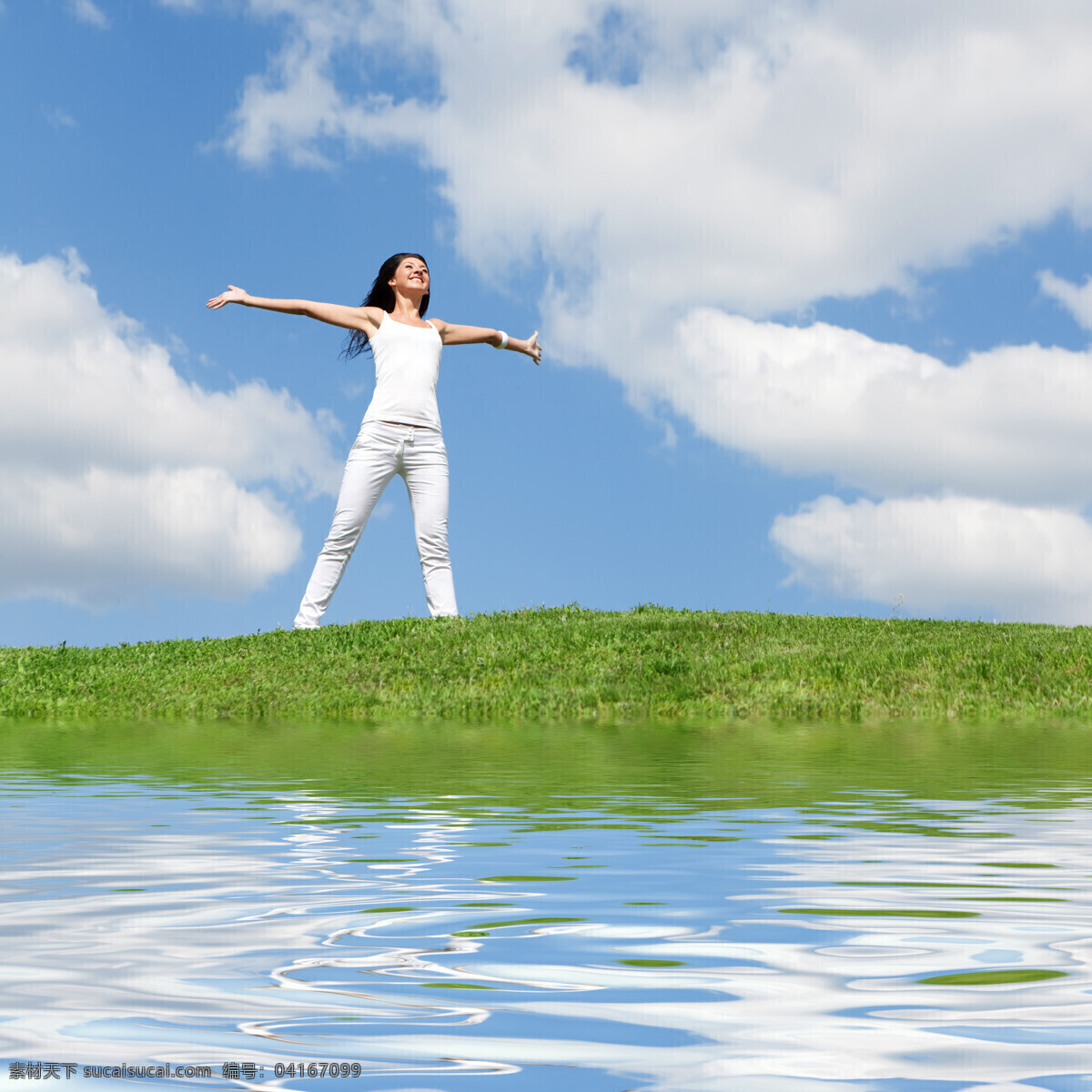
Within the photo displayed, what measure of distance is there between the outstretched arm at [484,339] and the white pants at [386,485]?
1.67m

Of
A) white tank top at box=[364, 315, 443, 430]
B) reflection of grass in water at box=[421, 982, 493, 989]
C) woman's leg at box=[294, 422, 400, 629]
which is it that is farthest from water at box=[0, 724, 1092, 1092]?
white tank top at box=[364, 315, 443, 430]

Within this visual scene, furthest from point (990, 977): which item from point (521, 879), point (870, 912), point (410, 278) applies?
point (410, 278)

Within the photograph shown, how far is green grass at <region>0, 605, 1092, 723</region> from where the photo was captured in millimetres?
13211

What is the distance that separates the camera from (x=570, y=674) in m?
14.5

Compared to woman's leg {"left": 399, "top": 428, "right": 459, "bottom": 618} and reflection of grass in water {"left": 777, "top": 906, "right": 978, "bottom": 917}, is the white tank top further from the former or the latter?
reflection of grass in water {"left": 777, "top": 906, "right": 978, "bottom": 917}

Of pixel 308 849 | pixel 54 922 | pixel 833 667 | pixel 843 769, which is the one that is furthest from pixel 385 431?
pixel 54 922

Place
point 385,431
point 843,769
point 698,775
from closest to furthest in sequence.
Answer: point 698,775
point 843,769
point 385,431

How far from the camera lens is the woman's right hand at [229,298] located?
643 inches

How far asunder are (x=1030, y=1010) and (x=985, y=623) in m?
17.6

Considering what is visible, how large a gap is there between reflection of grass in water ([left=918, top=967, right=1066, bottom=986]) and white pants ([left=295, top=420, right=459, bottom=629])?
14879 millimetres

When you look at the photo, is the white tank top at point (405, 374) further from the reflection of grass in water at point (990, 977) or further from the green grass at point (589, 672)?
the reflection of grass in water at point (990, 977)

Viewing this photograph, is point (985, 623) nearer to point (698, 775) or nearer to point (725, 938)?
point (698, 775)

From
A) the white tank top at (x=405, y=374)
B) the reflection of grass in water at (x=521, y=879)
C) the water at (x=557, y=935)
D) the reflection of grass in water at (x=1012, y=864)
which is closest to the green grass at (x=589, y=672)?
the white tank top at (x=405, y=374)

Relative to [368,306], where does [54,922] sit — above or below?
below
